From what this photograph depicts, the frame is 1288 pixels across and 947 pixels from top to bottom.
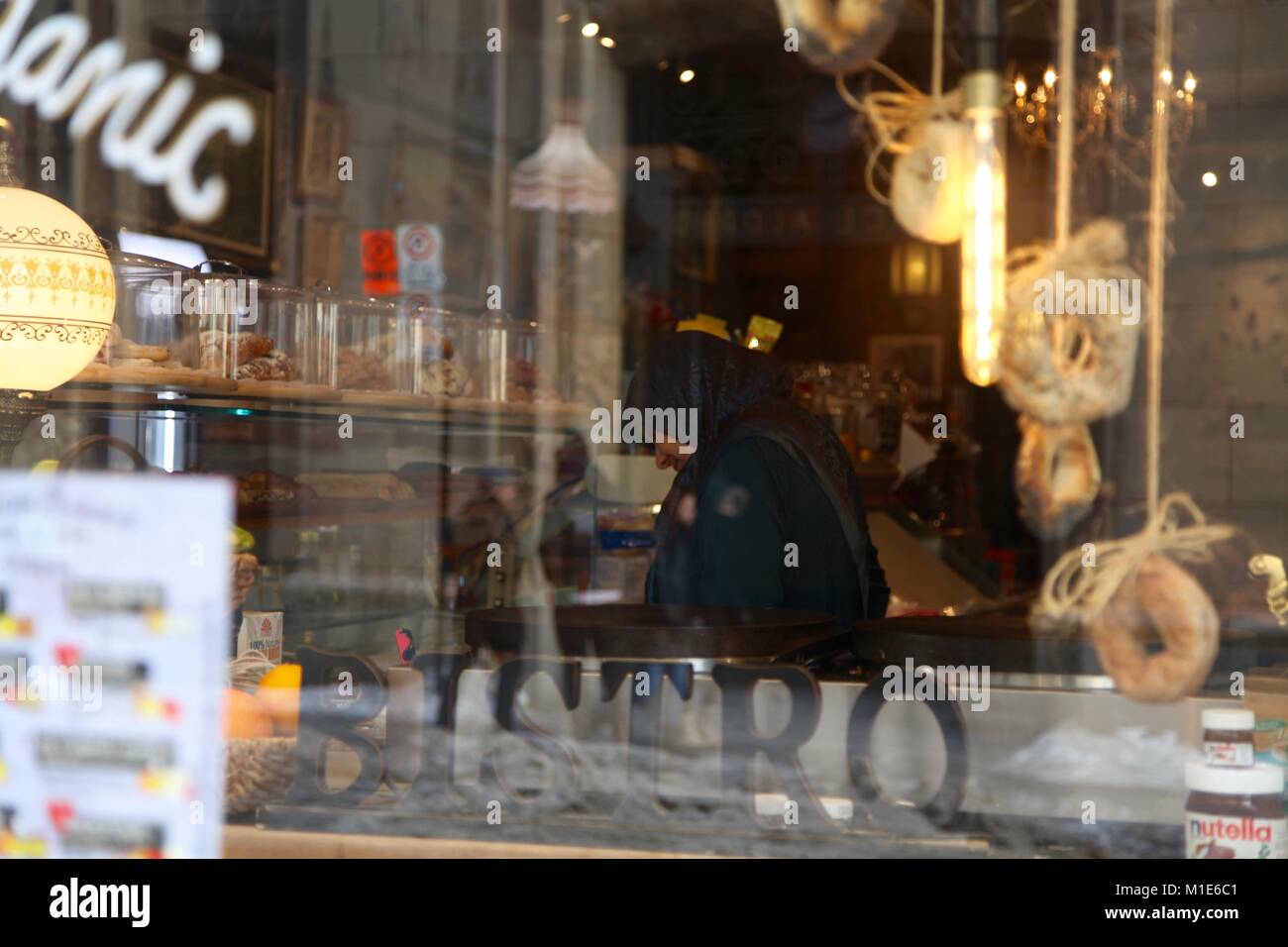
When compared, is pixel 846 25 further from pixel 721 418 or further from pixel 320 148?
pixel 320 148

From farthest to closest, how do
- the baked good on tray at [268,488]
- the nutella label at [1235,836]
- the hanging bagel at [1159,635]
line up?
the baked good on tray at [268,488] < the hanging bagel at [1159,635] < the nutella label at [1235,836]

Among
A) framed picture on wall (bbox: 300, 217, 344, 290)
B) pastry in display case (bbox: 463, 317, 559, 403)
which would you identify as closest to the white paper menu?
pastry in display case (bbox: 463, 317, 559, 403)

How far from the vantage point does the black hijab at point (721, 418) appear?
8.77 ft

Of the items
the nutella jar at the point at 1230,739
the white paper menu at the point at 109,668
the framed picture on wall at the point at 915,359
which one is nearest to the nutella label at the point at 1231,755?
the nutella jar at the point at 1230,739

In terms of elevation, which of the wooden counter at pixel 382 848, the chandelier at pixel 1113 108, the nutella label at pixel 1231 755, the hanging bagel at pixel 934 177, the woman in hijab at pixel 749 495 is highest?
the chandelier at pixel 1113 108

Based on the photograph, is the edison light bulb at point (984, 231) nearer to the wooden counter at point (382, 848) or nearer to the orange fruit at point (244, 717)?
the wooden counter at point (382, 848)

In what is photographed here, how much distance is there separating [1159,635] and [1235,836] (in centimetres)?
29

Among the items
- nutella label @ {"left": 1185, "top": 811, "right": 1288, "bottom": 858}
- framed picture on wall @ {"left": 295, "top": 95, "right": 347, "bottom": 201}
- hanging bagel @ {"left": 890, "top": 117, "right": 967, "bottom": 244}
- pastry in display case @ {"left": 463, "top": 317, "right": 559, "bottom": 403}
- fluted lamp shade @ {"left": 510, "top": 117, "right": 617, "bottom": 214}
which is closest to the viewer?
nutella label @ {"left": 1185, "top": 811, "right": 1288, "bottom": 858}

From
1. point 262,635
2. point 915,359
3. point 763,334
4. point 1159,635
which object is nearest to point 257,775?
point 262,635

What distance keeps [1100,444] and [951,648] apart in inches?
19.5

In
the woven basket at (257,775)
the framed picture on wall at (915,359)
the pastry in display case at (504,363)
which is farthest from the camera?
the framed picture on wall at (915,359)

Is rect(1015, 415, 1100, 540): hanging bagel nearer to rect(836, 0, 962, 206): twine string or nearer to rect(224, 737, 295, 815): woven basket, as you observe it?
rect(836, 0, 962, 206): twine string

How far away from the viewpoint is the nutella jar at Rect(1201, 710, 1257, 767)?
1783 millimetres

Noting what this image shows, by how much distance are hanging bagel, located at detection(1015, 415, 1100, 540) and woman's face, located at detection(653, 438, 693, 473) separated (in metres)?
0.74
